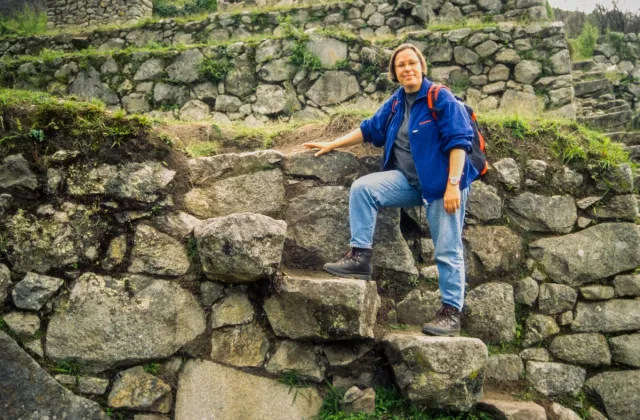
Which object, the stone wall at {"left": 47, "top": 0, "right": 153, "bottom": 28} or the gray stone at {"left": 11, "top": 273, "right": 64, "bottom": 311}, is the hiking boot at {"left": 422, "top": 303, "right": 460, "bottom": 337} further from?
the stone wall at {"left": 47, "top": 0, "right": 153, "bottom": 28}

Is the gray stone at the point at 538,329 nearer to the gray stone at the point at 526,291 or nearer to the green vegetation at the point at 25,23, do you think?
the gray stone at the point at 526,291

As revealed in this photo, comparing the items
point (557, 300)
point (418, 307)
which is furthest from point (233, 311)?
point (557, 300)

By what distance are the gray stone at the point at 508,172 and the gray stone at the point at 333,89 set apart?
322 cm

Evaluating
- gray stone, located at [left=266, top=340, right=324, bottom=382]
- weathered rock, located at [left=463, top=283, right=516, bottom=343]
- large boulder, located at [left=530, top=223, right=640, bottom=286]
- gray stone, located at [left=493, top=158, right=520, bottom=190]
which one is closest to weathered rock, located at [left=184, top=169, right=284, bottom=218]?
gray stone, located at [left=266, top=340, right=324, bottom=382]

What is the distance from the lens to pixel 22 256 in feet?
11.1

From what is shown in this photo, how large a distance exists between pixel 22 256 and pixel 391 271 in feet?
8.28

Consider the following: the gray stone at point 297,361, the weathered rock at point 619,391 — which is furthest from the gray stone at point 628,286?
the gray stone at point 297,361

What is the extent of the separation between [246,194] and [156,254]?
33.2 inches

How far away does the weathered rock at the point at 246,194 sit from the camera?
13.2 feet

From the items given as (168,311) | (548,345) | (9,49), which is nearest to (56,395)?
(168,311)

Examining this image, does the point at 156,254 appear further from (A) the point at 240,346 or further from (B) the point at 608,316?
(B) the point at 608,316

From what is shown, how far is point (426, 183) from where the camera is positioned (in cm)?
345

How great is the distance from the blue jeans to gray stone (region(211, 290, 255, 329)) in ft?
2.73

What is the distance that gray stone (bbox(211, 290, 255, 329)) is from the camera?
356 centimetres
